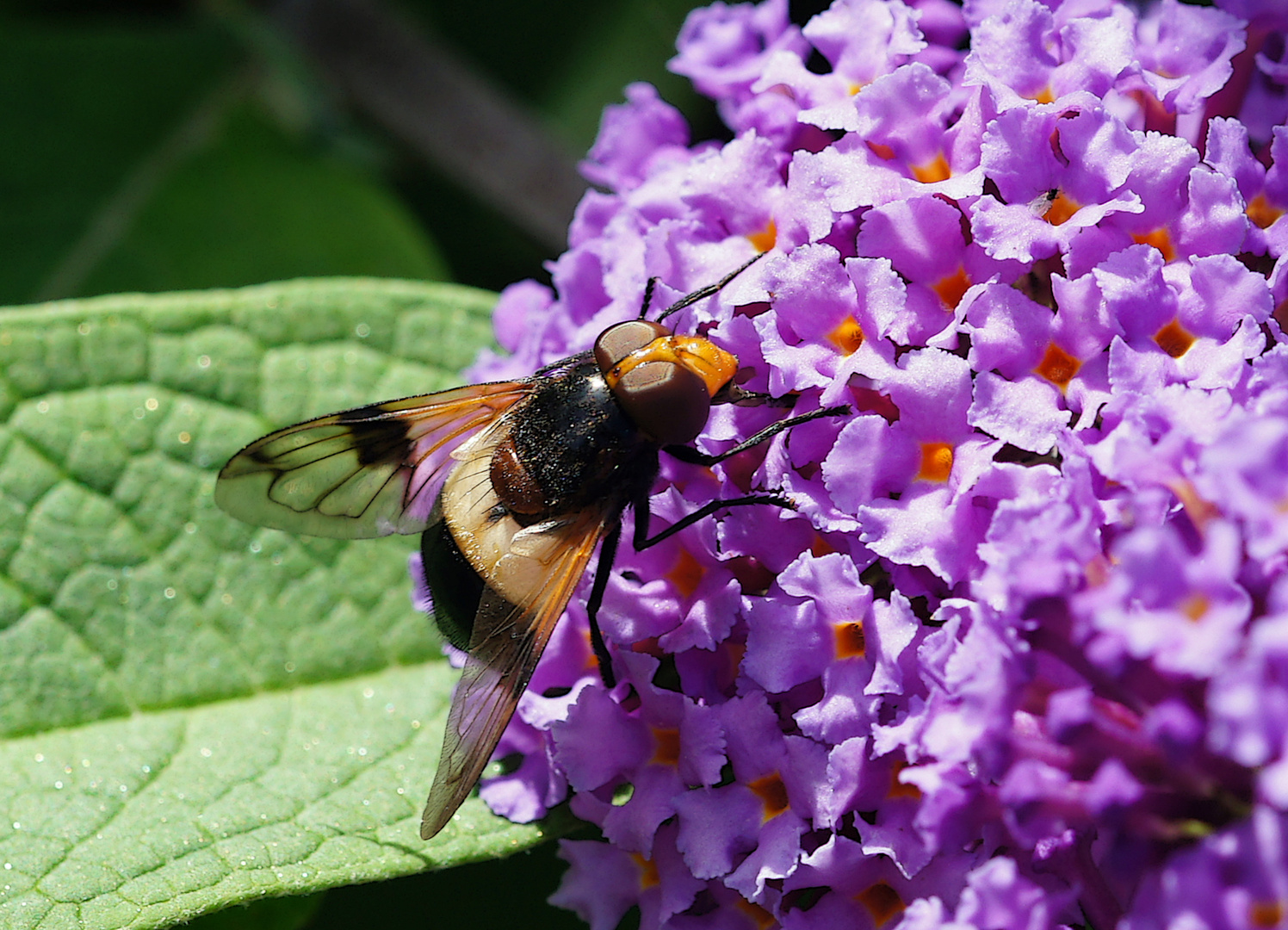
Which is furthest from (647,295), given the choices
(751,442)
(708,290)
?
(751,442)

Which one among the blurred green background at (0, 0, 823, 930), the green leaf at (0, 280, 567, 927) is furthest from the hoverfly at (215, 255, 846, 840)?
the blurred green background at (0, 0, 823, 930)

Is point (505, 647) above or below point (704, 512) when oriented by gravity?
below

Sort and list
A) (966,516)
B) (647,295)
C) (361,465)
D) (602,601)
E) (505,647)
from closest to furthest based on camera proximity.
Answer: (966,516) < (505,647) < (602,601) < (647,295) < (361,465)

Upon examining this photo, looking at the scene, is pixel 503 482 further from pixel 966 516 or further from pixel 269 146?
pixel 269 146

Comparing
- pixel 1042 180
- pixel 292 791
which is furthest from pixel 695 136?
pixel 292 791

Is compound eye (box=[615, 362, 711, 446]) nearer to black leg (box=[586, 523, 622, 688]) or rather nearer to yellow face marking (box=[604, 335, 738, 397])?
yellow face marking (box=[604, 335, 738, 397])

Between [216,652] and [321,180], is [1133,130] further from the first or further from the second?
[321,180]
